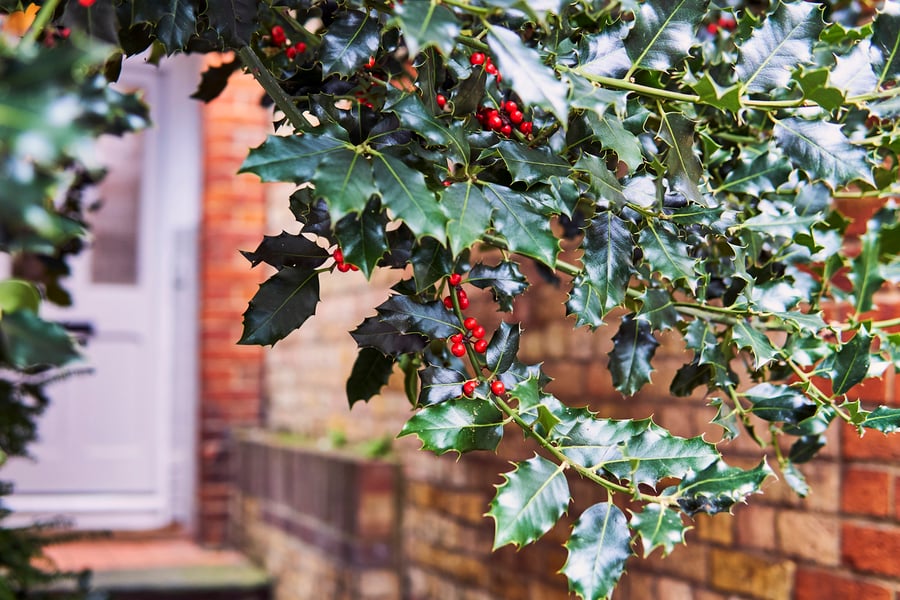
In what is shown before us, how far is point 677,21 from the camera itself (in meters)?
0.79

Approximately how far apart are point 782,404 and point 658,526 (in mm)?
329

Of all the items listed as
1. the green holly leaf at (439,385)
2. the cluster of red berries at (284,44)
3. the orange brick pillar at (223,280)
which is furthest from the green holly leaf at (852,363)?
the orange brick pillar at (223,280)

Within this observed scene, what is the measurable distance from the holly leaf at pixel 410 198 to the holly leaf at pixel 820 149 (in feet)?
1.20

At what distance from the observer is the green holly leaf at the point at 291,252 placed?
83 centimetres

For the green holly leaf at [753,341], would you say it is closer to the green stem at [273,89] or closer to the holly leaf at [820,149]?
the holly leaf at [820,149]

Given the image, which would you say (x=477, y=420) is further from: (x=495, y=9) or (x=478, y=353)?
(x=495, y=9)

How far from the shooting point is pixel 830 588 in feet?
5.21

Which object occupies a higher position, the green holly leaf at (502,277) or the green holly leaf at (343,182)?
the green holly leaf at (343,182)

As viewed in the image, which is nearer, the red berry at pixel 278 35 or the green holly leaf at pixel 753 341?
the green holly leaf at pixel 753 341

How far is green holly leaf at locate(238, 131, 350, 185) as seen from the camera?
0.65 meters

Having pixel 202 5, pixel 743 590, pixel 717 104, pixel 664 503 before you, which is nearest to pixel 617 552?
pixel 664 503

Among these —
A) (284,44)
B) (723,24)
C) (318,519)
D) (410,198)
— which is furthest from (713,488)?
(318,519)

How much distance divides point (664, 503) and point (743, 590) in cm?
120

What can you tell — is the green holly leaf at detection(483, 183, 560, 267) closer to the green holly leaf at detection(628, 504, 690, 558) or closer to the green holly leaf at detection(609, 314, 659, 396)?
the green holly leaf at detection(628, 504, 690, 558)
